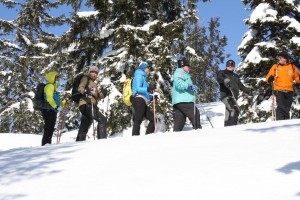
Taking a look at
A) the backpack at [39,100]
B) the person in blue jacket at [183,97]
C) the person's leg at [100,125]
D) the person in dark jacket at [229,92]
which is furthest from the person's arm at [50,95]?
the person in dark jacket at [229,92]

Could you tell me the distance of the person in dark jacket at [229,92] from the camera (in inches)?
340

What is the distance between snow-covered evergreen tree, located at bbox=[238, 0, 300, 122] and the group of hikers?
5438mm

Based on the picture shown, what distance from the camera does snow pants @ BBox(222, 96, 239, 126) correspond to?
8.65 meters

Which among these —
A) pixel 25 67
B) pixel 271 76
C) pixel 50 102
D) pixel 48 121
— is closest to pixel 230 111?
pixel 271 76

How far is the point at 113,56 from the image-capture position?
46.7 feet

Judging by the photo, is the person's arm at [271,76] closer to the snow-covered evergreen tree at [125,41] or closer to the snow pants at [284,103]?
the snow pants at [284,103]

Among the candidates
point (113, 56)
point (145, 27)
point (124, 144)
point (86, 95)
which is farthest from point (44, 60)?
point (124, 144)

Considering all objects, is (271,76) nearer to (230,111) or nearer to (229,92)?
(229,92)

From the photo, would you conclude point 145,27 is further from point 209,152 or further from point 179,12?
point 209,152

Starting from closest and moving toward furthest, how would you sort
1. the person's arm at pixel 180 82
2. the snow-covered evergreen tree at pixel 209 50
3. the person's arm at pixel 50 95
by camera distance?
the person's arm at pixel 180 82 → the person's arm at pixel 50 95 → the snow-covered evergreen tree at pixel 209 50

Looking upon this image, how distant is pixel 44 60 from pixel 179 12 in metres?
5.29

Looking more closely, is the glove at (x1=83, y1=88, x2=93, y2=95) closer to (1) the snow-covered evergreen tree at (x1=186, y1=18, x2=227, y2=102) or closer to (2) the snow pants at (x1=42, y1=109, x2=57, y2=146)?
(2) the snow pants at (x1=42, y1=109, x2=57, y2=146)

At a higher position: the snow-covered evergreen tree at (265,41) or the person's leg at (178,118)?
the snow-covered evergreen tree at (265,41)

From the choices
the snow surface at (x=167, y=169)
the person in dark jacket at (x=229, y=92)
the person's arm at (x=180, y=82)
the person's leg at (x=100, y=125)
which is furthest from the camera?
the person in dark jacket at (x=229, y=92)
